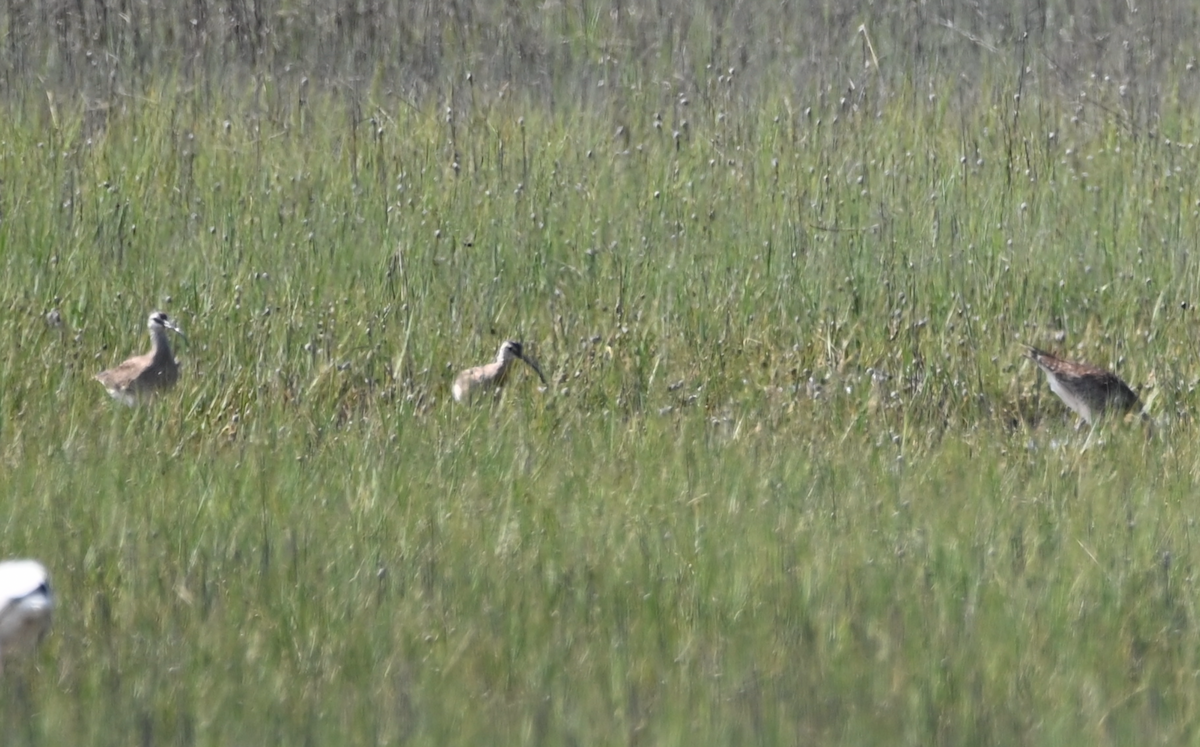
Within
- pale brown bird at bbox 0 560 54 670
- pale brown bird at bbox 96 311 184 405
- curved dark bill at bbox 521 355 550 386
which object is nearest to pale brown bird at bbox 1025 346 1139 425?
curved dark bill at bbox 521 355 550 386

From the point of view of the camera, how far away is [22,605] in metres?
3.42

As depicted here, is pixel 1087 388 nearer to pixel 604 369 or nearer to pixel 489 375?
pixel 604 369

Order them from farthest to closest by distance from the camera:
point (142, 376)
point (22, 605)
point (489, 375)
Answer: point (489, 375)
point (142, 376)
point (22, 605)

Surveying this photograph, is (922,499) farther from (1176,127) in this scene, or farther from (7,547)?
(1176,127)

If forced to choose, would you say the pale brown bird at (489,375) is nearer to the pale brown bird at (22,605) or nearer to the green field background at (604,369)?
the green field background at (604,369)

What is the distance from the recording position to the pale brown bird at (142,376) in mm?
5871

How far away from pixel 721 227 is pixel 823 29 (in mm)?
2291

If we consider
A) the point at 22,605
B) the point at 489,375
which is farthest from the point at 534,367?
the point at 22,605

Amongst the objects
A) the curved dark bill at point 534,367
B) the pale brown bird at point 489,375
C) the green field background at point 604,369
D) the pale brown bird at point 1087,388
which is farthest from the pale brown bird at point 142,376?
the pale brown bird at point 1087,388

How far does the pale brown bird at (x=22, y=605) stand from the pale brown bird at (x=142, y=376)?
2.32m

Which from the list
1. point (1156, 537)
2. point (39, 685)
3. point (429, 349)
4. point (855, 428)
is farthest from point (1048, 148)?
point (39, 685)

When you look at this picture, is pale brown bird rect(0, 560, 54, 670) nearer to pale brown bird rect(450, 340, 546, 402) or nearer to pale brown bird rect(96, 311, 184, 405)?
pale brown bird rect(96, 311, 184, 405)

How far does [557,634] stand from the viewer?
3797 millimetres

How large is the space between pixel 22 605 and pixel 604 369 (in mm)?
3144
